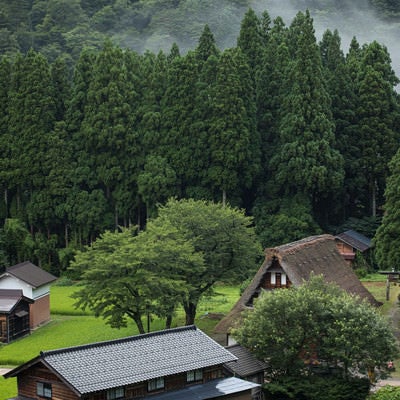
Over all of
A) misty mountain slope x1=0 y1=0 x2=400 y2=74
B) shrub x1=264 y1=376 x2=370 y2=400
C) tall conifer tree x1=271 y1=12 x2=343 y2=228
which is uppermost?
misty mountain slope x1=0 y1=0 x2=400 y2=74

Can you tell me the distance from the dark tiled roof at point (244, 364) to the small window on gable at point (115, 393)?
4661 millimetres

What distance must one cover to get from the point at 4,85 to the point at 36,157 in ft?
20.2

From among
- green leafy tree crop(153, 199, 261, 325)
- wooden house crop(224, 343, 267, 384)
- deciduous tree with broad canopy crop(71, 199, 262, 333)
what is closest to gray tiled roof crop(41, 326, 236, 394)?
wooden house crop(224, 343, 267, 384)

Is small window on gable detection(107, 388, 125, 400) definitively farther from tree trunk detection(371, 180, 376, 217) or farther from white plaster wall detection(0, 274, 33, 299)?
tree trunk detection(371, 180, 376, 217)

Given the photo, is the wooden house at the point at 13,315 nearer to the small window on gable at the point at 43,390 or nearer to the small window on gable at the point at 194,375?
the small window on gable at the point at 43,390

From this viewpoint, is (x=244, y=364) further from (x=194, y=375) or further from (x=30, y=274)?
(x=30, y=274)

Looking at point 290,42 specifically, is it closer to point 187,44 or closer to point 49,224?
point 49,224

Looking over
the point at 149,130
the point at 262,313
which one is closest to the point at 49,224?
the point at 149,130

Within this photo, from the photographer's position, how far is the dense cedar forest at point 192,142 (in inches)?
2415

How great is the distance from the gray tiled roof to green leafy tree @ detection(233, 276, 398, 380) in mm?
2242

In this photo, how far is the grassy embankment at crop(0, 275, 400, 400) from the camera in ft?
148

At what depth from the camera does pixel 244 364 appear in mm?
Result: 36094

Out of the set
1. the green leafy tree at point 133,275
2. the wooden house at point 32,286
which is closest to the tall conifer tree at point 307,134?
the wooden house at point 32,286

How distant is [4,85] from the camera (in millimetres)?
65562
